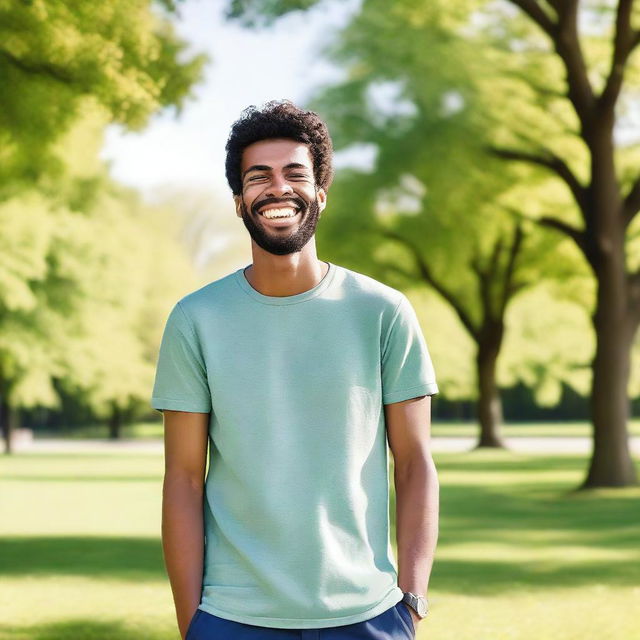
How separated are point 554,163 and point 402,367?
1914 cm

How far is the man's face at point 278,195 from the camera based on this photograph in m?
2.89

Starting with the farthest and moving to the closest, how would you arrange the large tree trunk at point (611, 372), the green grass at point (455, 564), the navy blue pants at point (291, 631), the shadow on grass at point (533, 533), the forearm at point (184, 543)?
the large tree trunk at point (611, 372) → the shadow on grass at point (533, 533) → the green grass at point (455, 564) → the forearm at point (184, 543) → the navy blue pants at point (291, 631)

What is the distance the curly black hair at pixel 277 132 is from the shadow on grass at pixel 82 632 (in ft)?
18.6

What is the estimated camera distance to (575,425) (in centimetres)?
6812

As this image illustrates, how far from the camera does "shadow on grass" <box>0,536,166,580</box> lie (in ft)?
37.1

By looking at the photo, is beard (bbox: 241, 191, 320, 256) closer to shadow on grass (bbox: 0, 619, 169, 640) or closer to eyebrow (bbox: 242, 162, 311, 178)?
eyebrow (bbox: 242, 162, 311, 178)

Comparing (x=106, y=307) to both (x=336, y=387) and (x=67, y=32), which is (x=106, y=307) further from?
(x=336, y=387)

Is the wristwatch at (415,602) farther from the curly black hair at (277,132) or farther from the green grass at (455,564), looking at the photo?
the green grass at (455,564)

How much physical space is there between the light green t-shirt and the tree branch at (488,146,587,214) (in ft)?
60.2

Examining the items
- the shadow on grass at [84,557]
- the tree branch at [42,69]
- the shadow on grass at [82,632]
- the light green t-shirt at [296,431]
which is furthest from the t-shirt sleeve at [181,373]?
the tree branch at [42,69]

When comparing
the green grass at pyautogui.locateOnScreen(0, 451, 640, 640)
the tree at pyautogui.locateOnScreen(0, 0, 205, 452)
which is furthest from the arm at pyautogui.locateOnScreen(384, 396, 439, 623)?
the tree at pyautogui.locateOnScreen(0, 0, 205, 452)

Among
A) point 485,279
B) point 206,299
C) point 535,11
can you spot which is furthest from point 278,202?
point 485,279

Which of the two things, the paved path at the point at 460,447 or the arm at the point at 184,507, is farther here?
the paved path at the point at 460,447

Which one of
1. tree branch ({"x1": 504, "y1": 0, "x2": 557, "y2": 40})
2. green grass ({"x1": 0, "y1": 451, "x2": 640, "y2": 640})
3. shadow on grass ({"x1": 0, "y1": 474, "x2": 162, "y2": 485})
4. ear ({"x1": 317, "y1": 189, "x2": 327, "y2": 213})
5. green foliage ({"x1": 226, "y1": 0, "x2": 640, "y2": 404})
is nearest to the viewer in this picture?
ear ({"x1": 317, "y1": 189, "x2": 327, "y2": 213})
